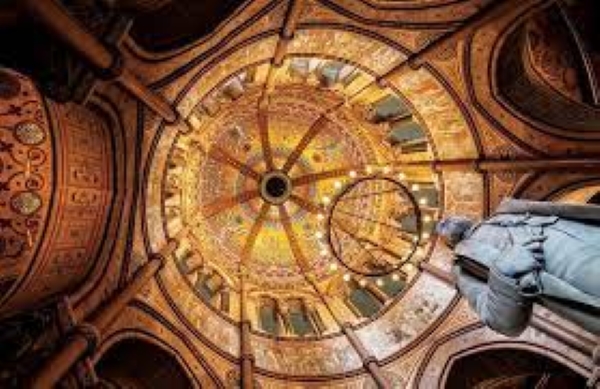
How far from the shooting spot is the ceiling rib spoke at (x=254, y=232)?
48.7 ft

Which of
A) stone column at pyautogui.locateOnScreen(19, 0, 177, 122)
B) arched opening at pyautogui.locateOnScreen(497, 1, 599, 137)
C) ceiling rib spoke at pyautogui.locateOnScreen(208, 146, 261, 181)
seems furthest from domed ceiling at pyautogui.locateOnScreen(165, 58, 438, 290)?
stone column at pyautogui.locateOnScreen(19, 0, 177, 122)

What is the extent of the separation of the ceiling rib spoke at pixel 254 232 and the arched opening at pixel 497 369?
6466 millimetres

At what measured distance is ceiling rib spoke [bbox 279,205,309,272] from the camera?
1491 cm

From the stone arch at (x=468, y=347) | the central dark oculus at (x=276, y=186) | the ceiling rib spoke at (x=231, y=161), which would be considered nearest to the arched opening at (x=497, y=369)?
the stone arch at (x=468, y=347)

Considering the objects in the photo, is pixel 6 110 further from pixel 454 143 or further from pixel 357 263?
pixel 357 263

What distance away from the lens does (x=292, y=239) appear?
15.3m

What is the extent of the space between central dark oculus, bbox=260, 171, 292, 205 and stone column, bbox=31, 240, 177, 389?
22.0ft

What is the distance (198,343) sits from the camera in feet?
32.6

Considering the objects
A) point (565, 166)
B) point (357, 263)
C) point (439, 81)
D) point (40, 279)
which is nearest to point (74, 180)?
point (40, 279)

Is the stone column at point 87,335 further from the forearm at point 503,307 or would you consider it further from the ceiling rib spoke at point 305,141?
the ceiling rib spoke at point 305,141

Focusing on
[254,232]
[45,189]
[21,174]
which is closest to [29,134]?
[21,174]

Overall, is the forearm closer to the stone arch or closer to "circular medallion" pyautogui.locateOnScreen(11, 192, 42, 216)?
the stone arch

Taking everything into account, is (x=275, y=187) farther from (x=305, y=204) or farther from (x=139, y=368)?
(x=139, y=368)

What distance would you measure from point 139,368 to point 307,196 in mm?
7878
